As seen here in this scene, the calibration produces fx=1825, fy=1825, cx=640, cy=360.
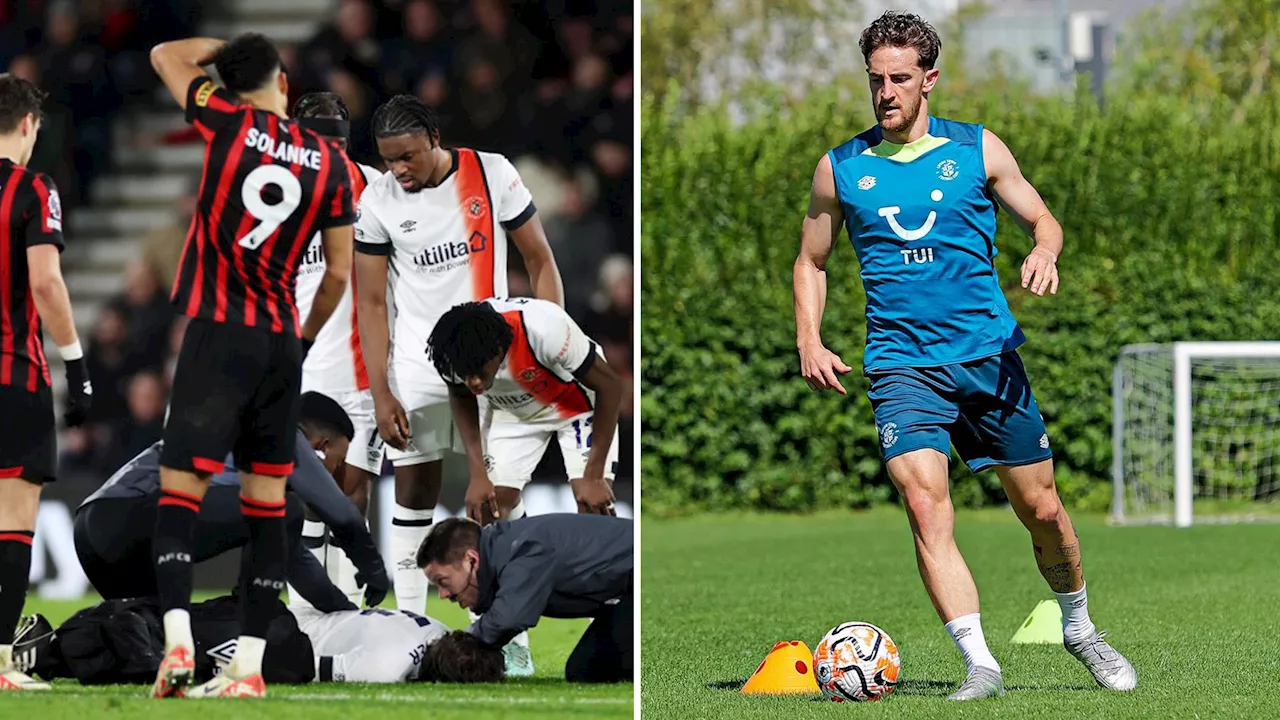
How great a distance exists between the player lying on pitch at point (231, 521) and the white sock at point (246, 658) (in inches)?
12.7

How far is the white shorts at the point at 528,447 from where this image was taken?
7027mm

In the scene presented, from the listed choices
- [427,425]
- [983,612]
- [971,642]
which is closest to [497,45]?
[427,425]

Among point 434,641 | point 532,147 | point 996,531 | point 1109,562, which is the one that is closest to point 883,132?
point 532,147

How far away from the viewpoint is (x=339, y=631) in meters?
6.77

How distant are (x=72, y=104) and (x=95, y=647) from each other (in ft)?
6.52

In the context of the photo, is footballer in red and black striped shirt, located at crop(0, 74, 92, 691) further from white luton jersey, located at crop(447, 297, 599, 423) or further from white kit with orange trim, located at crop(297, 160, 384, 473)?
white luton jersey, located at crop(447, 297, 599, 423)

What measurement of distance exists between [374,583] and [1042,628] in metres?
3.06

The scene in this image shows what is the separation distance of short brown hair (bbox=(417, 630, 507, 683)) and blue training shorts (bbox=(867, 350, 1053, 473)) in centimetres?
165

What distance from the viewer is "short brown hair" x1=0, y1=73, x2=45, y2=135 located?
21.1 feet

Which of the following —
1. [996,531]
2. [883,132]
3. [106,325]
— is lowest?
[996,531]

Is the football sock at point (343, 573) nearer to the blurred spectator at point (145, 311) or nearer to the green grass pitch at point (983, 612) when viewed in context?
the blurred spectator at point (145, 311)

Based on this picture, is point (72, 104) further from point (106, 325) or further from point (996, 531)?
point (996, 531)

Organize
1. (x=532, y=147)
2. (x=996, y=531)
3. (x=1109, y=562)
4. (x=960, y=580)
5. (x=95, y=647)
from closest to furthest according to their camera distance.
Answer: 1. (x=960, y=580)
2. (x=95, y=647)
3. (x=532, y=147)
4. (x=1109, y=562)
5. (x=996, y=531)

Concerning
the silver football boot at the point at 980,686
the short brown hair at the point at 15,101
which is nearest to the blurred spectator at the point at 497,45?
the short brown hair at the point at 15,101
